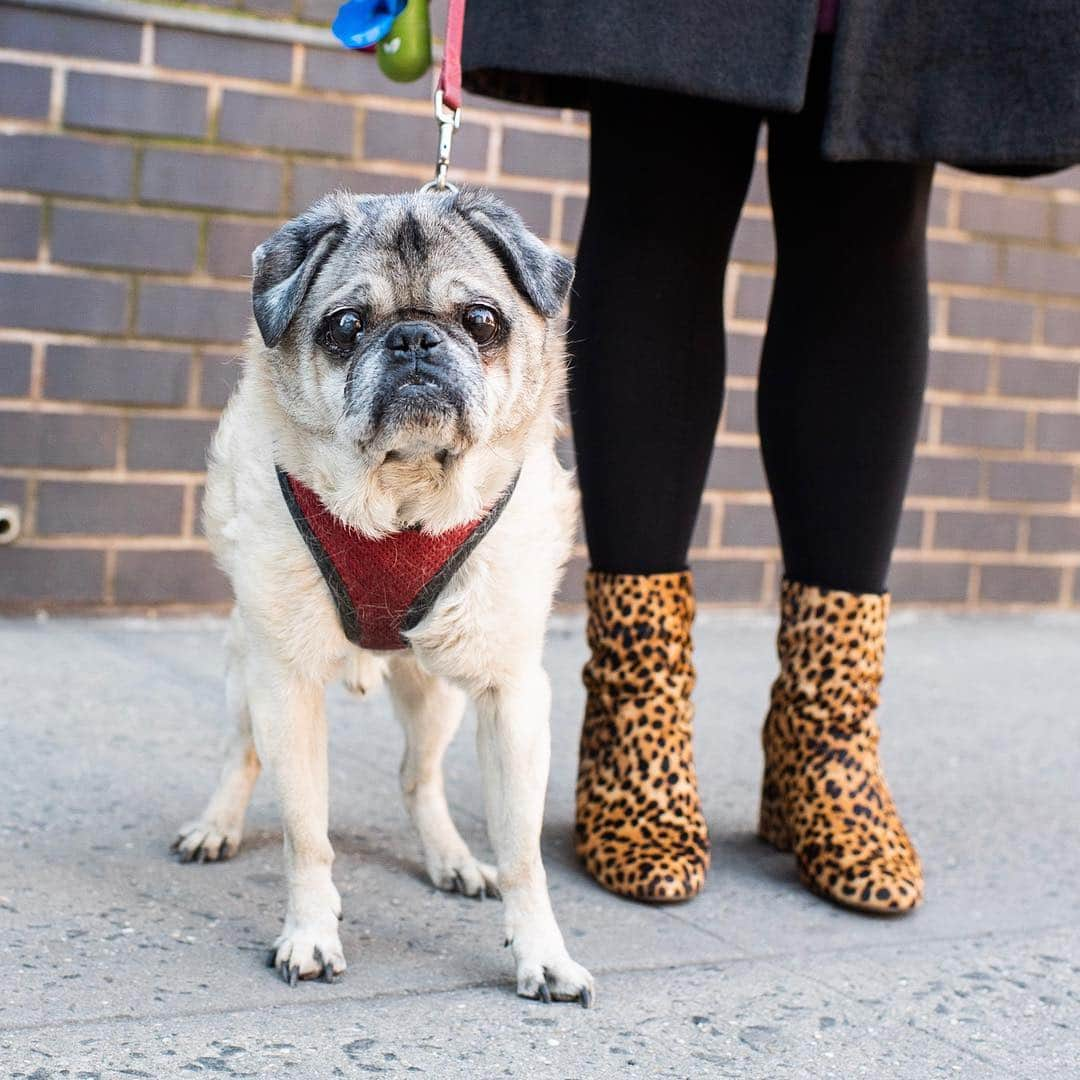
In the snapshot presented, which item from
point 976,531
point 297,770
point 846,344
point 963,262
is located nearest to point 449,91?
point 846,344

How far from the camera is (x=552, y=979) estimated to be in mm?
2021

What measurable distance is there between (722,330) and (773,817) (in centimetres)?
89

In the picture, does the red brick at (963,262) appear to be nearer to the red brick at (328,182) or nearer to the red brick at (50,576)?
the red brick at (328,182)

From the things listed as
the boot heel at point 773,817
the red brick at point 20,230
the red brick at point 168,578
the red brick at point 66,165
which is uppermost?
the red brick at point 66,165

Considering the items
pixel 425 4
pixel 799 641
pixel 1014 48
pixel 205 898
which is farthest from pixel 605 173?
pixel 205 898

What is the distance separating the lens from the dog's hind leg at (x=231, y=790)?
2.48m

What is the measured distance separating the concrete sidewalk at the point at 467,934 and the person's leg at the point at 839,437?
0.19 m

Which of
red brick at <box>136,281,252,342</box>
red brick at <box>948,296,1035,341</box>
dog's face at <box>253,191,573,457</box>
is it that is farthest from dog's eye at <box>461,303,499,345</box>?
red brick at <box>948,296,1035,341</box>

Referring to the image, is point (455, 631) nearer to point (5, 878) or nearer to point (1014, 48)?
point (5, 878)

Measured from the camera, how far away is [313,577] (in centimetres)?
210

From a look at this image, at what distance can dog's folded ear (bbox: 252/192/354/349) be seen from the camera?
6.82 feet

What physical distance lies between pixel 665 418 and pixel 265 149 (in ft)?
6.76

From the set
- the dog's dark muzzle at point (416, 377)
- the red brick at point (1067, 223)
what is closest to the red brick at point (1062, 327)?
the red brick at point (1067, 223)

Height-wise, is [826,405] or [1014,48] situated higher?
[1014,48]
